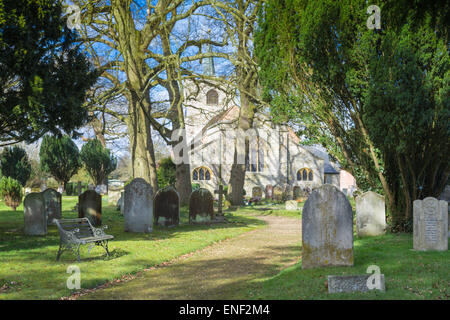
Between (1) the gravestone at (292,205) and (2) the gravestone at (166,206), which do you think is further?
(1) the gravestone at (292,205)

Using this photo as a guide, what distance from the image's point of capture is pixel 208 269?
805 cm

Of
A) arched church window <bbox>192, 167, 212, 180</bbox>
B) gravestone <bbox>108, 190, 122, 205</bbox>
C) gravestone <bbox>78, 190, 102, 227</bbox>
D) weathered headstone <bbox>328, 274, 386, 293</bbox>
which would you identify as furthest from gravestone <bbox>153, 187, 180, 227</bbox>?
arched church window <bbox>192, 167, 212, 180</bbox>

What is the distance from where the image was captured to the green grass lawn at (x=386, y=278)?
17.3ft

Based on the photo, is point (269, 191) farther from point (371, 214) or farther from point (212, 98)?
point (371, 214)

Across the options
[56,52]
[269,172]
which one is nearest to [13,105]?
[56,52]

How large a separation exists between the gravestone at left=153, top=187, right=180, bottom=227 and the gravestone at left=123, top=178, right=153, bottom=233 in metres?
1.73

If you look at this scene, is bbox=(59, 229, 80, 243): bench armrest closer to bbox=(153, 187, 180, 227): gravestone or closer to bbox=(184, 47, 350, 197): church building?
bbox=(153, 187, 180, 227): gravestone

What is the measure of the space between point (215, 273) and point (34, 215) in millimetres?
6740

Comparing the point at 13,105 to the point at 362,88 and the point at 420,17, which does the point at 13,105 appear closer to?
the point at 362,88

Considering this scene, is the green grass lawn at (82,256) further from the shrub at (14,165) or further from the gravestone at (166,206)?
the shrub at (14,165)

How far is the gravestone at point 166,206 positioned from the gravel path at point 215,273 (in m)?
3.22

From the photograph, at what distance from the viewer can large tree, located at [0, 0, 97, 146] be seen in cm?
909

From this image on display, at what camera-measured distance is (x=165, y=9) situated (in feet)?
49.9

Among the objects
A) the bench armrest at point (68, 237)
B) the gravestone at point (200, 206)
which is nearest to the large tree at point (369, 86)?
the gravestone at point (200, 206)
